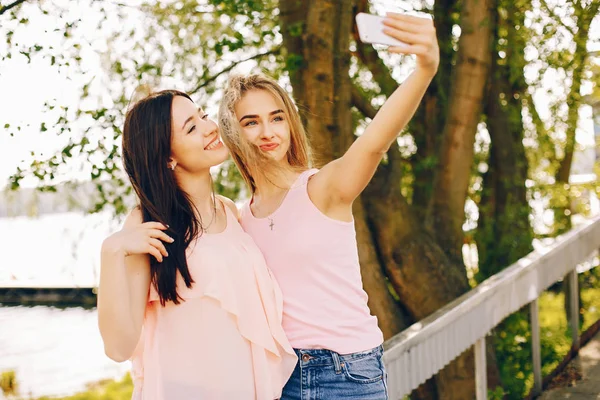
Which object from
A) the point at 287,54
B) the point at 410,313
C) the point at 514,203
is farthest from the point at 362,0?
the point at 514,203

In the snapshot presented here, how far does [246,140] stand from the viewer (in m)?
2.48

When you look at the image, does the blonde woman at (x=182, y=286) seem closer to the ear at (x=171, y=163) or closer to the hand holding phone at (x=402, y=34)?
the ear at (x=171, y=163)

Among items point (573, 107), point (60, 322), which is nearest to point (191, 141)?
point (573, 107)

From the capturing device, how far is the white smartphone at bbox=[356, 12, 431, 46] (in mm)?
1753

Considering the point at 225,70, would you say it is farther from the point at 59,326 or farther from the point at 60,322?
the point at 60,322

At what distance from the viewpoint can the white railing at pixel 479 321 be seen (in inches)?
111

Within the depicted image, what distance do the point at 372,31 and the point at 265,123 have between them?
77 centimetres

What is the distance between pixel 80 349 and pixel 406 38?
20.9 metres

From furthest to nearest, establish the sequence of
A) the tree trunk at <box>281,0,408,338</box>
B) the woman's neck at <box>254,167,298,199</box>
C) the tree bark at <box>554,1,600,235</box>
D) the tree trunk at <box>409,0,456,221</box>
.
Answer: the tree trunk at <box>409,0,456,221</box>, the tree bark at <box>554,1,600,235</box>, the tree trunk at <box>281,0,408,338</box>, the woman's neck at <box>254,167,298,199</box>

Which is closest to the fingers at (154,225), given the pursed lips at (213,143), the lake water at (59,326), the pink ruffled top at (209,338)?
the pink ruffled top at (209,338)

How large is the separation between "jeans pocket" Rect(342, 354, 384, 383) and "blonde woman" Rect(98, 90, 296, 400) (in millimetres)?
172

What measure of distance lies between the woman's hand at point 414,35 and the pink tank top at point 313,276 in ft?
1.85

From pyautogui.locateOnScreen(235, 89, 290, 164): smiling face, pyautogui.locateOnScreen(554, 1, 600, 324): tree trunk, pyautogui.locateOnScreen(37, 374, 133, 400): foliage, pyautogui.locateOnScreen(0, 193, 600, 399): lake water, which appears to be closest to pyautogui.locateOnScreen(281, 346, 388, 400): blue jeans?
pyautogui.locateOnScreen(235, 89, 290, 164): smiling face

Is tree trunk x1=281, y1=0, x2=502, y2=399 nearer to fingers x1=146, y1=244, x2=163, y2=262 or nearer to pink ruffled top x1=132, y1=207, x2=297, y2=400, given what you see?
pink ruffled top x1=132, y1=207, x2=297, y2=400
